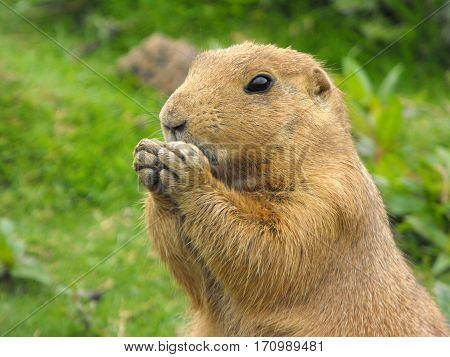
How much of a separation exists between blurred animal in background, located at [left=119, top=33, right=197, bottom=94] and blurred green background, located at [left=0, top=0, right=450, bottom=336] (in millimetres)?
147

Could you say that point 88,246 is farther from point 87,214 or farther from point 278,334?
point 278,334

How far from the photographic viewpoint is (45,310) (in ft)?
19.5

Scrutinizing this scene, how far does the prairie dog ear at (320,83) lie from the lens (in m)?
4.66

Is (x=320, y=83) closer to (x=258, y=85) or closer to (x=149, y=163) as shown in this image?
(x=258, y=85)

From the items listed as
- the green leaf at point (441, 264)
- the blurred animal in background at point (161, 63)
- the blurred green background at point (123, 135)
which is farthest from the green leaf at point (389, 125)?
the blurred animal in background at point (161, 63)

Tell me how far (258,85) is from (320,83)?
0.43 metres

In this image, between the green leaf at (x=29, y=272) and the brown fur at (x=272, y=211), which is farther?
the green leaf at (x=29, y=272)

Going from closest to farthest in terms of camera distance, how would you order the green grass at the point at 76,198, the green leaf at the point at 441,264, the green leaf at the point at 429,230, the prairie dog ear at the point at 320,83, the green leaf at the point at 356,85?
the prairie dog ear at the point at 320,83 → the green grass at the point at 76,198 → the green leaf at the point at 441,264 → the green leaf at the point at 429,230 → the green leaf at the point at 356,85

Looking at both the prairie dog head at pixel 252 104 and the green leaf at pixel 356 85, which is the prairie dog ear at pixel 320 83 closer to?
the prairie dog head at pixel 252 104

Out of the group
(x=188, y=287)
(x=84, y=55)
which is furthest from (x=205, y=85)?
(x=84, y=55)

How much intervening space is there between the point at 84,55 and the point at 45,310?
12.2 feet

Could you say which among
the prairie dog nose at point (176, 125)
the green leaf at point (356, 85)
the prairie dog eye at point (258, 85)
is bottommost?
the prairie dog nose at point (176, 125)

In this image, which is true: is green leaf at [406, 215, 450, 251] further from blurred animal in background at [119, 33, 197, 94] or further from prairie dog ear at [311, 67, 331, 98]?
blurred animal in background at [119, 33, 197, 94]

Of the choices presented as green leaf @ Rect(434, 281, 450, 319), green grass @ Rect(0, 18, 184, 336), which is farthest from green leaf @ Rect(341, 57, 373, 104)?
green leaf @ Rect(434, 281, 450, 319)
